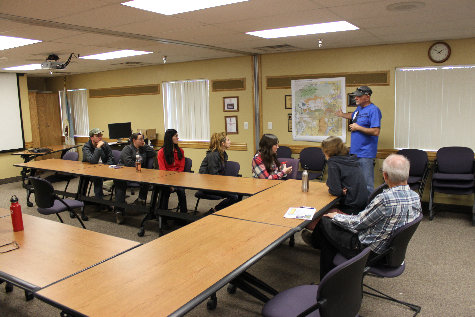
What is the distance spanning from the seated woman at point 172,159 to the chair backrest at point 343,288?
3496mm

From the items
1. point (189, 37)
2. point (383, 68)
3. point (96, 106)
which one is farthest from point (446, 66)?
point (96, 106)

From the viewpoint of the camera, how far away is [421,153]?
18.3ft

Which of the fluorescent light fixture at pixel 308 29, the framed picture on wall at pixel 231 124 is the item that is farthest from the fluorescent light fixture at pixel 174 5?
the framed picture on wall at pixel 231 124

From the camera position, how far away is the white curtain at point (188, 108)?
796 centimetres

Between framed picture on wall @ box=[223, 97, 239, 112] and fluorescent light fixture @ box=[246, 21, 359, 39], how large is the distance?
2448 millimetres

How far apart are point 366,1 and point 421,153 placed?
3.10 m

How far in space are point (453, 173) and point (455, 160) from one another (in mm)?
197

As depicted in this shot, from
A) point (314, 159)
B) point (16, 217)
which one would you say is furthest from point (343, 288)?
point (314, 159)

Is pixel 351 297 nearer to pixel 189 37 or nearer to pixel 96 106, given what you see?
pixel 189 37

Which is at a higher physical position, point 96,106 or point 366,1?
point 366,1

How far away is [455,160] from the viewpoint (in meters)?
5.36

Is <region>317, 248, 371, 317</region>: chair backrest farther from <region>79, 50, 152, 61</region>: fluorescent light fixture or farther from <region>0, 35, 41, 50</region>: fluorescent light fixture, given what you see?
<region>79, 50, 152, 61</region>: fluorescent light fixture

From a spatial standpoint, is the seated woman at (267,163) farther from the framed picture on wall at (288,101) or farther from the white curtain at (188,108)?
the white curtain at (188,108)

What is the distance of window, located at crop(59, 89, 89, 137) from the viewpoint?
10.1 meters
